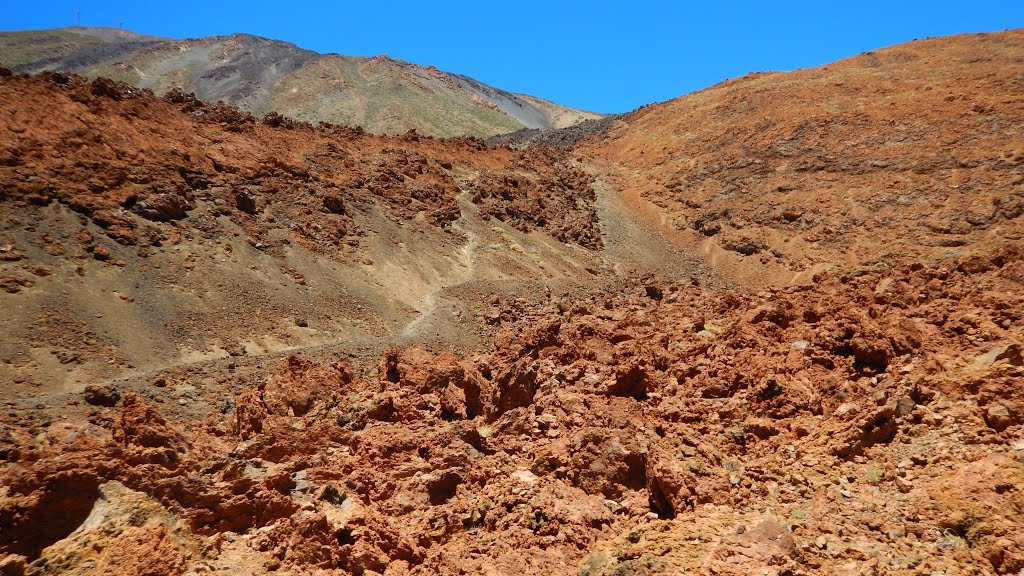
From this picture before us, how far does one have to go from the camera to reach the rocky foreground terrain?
5805mm

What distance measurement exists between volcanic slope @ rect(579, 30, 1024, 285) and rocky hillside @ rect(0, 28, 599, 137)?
30.3 m

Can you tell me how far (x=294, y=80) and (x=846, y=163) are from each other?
6020cm

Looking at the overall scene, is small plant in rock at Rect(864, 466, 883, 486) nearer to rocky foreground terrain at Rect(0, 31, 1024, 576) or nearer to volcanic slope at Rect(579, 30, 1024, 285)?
rocky foreground terrain at Rect(0, 31, 1024, 576)

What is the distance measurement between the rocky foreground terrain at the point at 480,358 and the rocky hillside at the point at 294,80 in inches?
1459

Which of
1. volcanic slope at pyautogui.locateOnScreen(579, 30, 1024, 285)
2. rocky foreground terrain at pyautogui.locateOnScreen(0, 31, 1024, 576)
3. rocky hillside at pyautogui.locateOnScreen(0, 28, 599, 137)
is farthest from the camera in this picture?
rocky hillside at pyautogui.locateOnScreen(0, 28, 599, 137)

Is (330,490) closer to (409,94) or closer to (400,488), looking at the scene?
(400,488)

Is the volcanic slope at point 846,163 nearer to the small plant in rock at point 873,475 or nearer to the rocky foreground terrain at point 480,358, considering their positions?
the rocky foreground terrain at point 480,358

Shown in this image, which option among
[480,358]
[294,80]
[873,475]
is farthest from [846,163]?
[294,80]

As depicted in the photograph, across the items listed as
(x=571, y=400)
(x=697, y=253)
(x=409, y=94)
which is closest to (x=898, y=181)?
(x=697, y=253)

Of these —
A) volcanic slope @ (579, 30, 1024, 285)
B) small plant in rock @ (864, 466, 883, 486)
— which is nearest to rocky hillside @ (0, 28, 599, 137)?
volcanic slope @ (579, 30, 1024, 285)

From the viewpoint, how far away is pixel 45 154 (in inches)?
700

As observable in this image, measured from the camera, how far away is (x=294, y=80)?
7100 centimetres

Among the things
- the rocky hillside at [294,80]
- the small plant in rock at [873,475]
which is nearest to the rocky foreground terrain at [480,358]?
the small plant in rock at [873,475]

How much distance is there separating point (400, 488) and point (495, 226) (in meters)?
19.4
